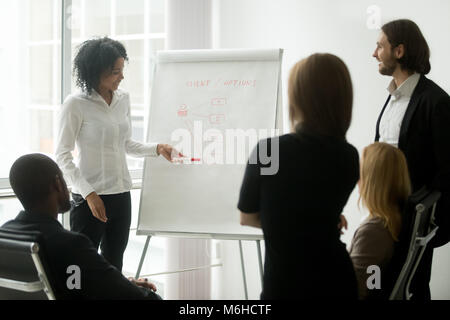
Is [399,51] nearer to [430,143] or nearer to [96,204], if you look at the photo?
[430,143]

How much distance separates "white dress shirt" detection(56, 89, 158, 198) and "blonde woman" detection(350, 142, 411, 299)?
1153 millimetres

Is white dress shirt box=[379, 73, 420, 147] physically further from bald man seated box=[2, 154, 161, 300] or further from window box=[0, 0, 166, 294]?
window box=[0, 0, 166, 294]

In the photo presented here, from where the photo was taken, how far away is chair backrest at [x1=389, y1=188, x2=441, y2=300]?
1.76 metres

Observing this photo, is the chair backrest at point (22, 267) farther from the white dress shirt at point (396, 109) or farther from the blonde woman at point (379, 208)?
the white dress shirt at point (396, 109)

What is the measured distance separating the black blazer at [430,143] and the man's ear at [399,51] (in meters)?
0.16

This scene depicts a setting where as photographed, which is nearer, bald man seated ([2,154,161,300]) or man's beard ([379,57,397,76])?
bald man seated ([2,154,161,300])

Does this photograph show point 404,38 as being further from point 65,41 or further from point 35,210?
point 65,41

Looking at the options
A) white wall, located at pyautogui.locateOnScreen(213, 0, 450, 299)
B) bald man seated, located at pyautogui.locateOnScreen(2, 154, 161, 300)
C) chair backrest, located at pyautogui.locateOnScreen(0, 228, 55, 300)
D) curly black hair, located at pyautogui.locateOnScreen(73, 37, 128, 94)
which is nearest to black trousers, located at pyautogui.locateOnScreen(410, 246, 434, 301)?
white wall, located at pyautogui.locateOnScreen(213, 0, 450, 299)

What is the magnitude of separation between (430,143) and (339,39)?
1116 millimetres

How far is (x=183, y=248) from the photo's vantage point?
3.41 meters

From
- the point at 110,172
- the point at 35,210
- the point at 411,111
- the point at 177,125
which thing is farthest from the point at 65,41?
the point at 411,111

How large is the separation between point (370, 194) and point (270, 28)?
184 cm

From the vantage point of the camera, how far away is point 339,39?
303 centimetres

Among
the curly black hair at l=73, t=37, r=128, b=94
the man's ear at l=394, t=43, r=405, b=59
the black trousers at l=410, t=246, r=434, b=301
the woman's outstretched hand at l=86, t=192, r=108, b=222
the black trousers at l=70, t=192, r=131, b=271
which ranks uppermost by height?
the man's ear at l=394, t=43, r=405, b=59
